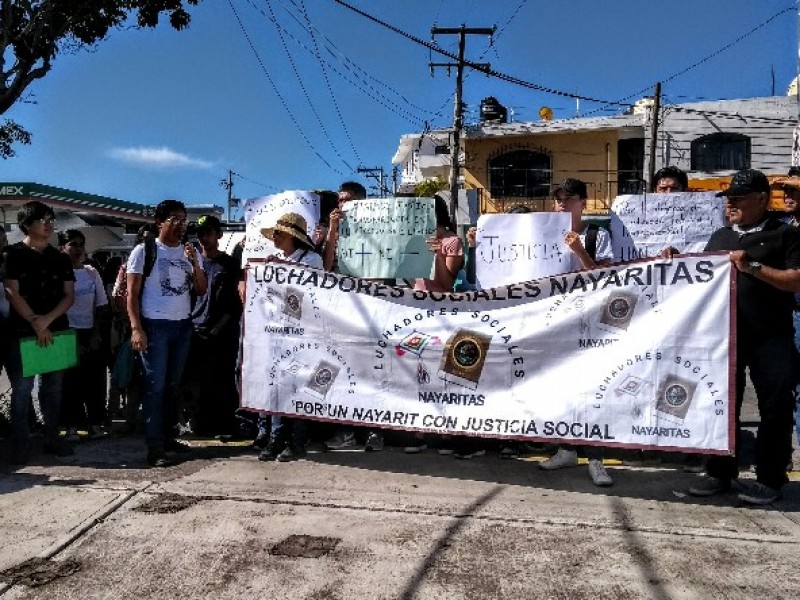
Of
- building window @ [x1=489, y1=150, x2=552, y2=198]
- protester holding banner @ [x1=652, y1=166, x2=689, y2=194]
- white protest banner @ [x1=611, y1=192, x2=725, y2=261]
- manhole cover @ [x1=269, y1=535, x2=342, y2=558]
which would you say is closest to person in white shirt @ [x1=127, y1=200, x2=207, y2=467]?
manhole cover @ [x1=269, y1=535, x2=342, y2=558]

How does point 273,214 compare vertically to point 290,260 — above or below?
above

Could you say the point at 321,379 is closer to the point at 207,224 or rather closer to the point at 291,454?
the point at 291,454

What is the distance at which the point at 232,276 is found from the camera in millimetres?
5836

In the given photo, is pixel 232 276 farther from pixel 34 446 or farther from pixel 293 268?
pixel 34 446

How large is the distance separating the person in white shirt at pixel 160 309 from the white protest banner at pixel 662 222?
3303 millimetres

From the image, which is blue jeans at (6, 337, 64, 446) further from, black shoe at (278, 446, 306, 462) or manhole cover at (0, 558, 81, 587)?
manhole cover at (0, 558, 81, 587)

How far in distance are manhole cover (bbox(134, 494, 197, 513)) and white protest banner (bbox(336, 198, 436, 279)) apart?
2.26m

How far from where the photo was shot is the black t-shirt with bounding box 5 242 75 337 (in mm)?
4934

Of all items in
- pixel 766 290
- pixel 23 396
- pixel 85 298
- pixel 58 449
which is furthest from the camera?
pixel 85 298

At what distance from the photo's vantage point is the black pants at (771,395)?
4039 millimetres

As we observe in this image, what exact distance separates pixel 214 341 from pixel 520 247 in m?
2.71

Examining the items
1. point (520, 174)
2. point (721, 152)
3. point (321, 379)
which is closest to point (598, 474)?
point (321, 379)

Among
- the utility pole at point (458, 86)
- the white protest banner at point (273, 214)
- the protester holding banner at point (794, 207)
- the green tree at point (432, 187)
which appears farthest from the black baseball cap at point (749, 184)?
the green tree at point (432, 187)

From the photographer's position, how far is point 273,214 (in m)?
5.91
